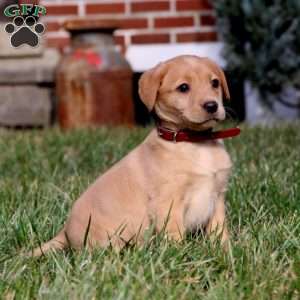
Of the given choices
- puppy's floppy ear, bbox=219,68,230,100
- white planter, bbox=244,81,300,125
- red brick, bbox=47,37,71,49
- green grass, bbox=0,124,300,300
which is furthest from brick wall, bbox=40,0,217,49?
puppy's floppy ear, bbox=219,68,230,100

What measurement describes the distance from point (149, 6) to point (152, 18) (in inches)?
3.8

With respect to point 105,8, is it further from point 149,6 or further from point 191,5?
point 191,5

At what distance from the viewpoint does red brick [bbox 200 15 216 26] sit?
726 centimetres

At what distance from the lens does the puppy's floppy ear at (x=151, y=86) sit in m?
3.01

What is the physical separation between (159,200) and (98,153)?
2.05 metres

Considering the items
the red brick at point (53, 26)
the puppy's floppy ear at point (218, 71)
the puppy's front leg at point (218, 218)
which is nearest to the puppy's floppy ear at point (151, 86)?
the puppy's floppy ear at point (218, 71)

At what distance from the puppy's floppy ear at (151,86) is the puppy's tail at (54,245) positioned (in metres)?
0.52

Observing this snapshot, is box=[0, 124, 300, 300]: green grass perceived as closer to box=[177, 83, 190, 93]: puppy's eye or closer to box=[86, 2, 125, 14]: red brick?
box=[177, 83, 190, 93]: puppy's eye

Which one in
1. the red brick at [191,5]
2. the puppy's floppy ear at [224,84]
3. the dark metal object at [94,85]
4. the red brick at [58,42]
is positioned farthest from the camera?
the red brick at [58,42]

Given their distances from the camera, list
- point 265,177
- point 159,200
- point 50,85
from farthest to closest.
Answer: point 50,85, point 265,177, point 159,200

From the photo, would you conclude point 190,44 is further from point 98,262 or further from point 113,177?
point 98,262

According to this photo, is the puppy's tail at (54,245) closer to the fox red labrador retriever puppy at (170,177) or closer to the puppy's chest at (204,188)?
the fox red labrador retriever puppy at (170,177)

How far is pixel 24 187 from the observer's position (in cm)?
395

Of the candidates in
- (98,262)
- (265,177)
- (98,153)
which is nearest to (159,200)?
(98,262)
